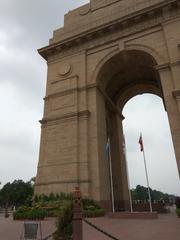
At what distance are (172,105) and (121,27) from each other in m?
9.60

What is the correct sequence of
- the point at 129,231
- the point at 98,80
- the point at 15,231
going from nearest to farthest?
the point at 129,231
the point at 15,231
the point at 98,80

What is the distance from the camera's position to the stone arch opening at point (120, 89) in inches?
903

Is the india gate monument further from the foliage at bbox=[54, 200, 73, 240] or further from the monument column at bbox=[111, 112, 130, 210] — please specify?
the foliage at bbox=[54, 200, 73, 240]

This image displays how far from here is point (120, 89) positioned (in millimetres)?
28281

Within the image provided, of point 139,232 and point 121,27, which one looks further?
point 121,27

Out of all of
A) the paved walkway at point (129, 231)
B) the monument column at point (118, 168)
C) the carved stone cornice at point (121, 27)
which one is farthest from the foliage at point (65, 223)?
the carved stone cornice at point (121, 27)

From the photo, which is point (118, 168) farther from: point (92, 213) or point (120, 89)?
point (92, 213)

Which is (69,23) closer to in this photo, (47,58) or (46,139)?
(47,58)

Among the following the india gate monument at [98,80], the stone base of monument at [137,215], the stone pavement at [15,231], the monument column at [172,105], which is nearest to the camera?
the stone pavement at [15,231]

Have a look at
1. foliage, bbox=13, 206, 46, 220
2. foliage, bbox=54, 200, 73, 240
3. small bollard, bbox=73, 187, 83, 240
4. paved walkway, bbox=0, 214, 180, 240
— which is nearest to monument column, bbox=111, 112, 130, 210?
foliage, bbox=13, 206, 46, 220

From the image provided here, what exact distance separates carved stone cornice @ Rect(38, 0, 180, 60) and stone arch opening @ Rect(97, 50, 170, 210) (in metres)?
2.35

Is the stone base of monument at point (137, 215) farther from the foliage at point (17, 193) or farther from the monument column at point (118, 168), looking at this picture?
the foliage at point (17, 193)

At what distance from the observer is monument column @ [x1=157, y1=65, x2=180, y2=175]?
1662cm

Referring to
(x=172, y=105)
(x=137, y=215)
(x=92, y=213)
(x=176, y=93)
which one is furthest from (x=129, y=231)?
(x=176, y=93)
